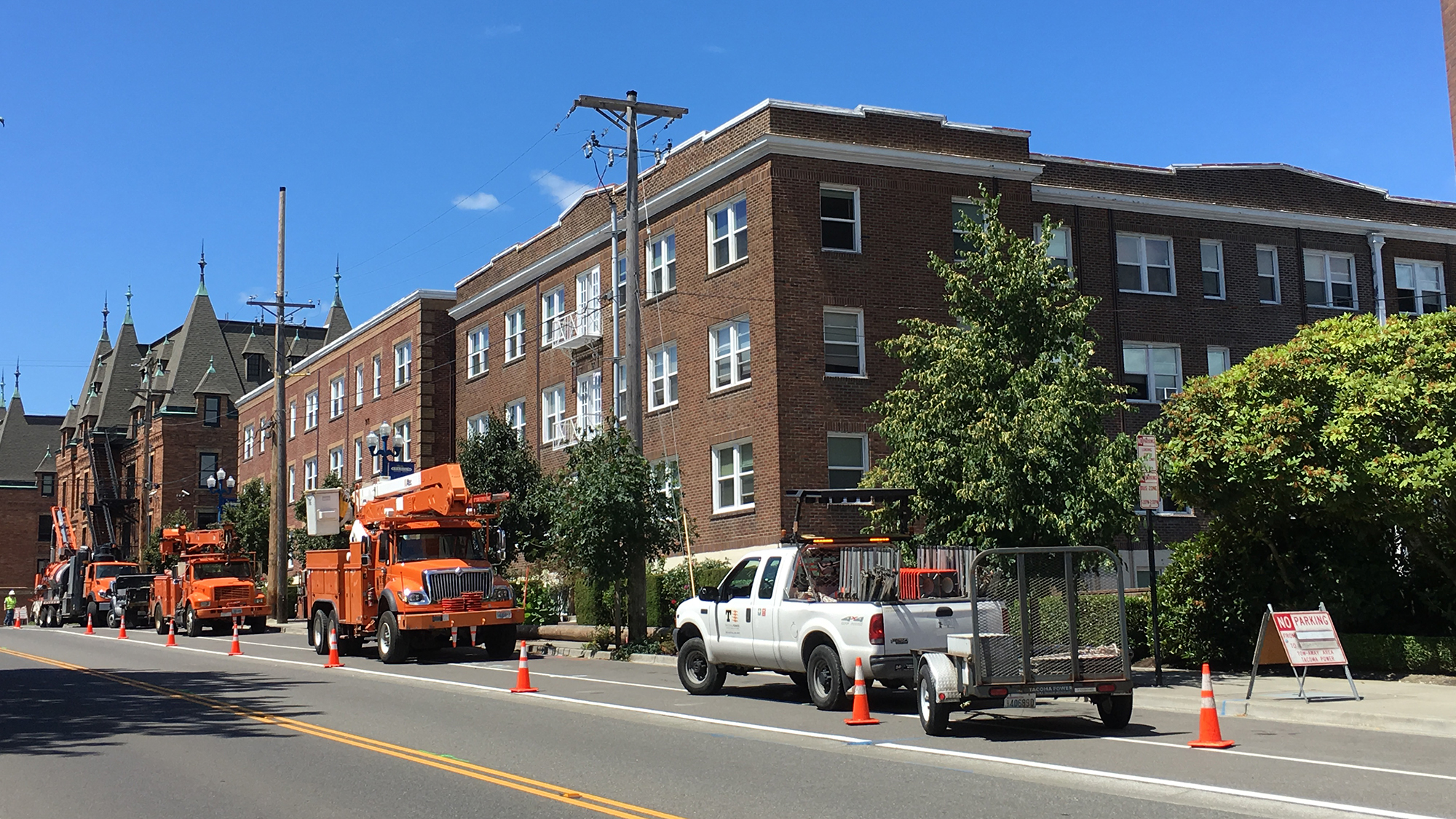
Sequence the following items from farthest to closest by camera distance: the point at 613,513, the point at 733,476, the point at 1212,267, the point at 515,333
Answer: the point at 515,333, the point at 1212,267, the point at 733,476, the point at 613,513

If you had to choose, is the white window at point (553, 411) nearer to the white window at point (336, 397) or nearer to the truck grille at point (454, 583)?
the truck grille at point (454, 583)

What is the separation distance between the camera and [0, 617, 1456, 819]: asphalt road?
930cm

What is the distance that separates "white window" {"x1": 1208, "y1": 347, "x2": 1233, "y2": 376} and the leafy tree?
59.3 ft

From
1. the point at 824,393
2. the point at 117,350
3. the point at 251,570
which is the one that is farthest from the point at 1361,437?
the point at 117,350

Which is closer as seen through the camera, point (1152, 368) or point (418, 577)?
point (418, 577)

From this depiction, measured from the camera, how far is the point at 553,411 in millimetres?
40500

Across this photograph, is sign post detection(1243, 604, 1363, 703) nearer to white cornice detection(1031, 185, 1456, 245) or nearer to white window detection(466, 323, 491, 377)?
white cornice detection(1031, 185, 1456, 245)

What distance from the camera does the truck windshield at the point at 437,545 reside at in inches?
1029

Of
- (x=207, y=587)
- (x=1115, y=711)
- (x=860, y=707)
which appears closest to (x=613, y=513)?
(x=860, y=707)

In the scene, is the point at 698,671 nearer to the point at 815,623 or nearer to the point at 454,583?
the point at 815,623

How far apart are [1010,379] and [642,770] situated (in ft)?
34.2

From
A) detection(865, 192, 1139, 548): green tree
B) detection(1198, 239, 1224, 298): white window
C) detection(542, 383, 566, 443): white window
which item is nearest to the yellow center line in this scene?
detection(865, 192, 1139, 548): green tree

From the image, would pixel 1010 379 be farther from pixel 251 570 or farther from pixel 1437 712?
pixel 251 570

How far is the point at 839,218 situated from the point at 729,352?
4100mm
